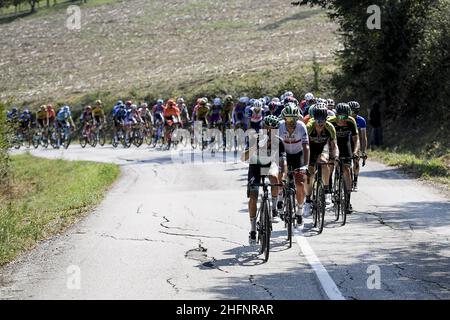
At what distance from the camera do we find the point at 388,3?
30594 millimetres

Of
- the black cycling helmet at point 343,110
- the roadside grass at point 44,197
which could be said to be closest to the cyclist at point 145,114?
the roadside grass at point 44,197

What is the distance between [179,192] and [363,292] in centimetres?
1072

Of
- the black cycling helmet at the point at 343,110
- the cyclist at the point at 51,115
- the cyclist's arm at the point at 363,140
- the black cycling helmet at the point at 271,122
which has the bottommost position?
the cyclist at the point at 51,115

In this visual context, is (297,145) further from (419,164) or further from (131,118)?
(131,118)

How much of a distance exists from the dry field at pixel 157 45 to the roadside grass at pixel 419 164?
21795mm

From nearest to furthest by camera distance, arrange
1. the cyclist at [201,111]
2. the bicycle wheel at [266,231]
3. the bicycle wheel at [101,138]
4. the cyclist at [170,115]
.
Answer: the bicycle wheel at [266,231]
the cyclist at [201,111]
the cyclist at [170,115]
the bicycle wheel at [101,138]

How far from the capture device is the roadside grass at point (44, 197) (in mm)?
13414

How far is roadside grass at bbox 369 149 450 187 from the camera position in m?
20.6

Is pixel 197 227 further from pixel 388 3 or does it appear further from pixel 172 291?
pixel 388 3

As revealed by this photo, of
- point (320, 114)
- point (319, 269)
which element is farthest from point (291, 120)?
point (319, 269)

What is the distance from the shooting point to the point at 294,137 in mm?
12477

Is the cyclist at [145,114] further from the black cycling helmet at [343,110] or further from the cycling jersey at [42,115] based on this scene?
the black cycling helmet at [343,110]

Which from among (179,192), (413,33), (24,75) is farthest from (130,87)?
(179,192)

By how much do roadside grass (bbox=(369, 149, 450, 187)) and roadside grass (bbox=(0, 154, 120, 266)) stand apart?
844 centimetres
